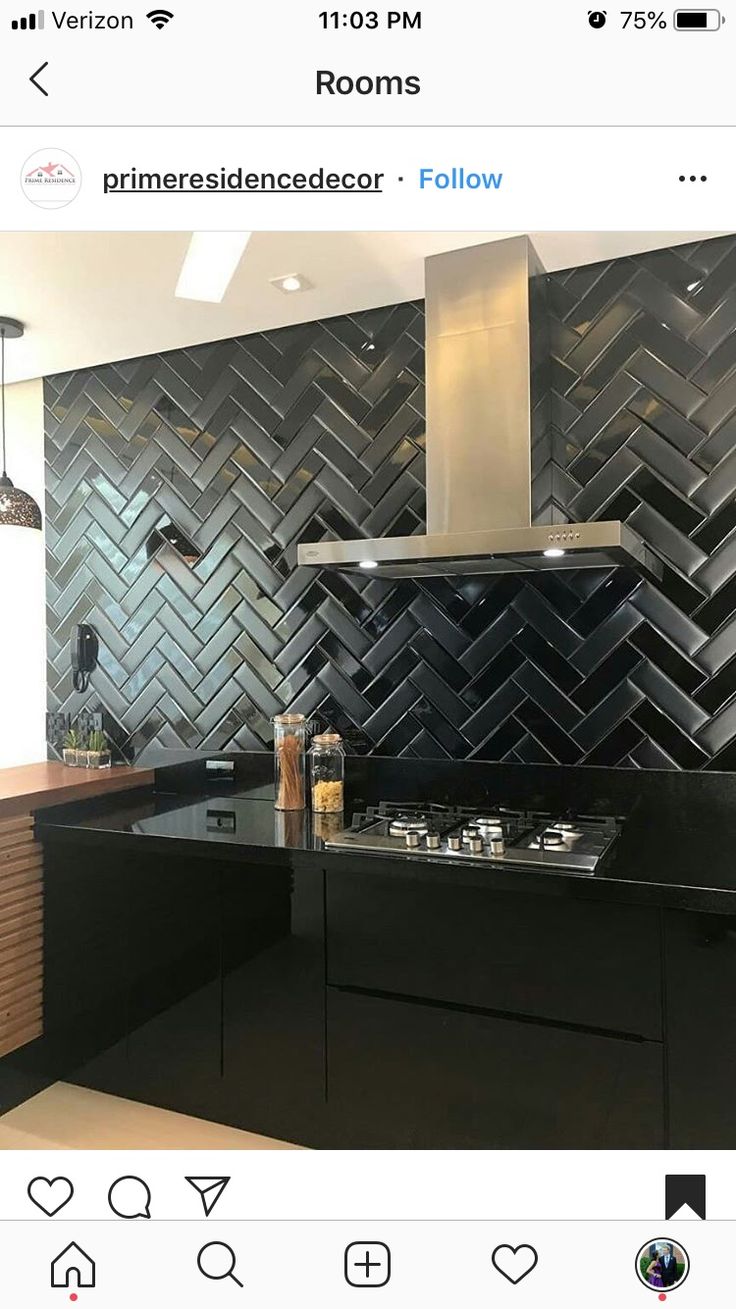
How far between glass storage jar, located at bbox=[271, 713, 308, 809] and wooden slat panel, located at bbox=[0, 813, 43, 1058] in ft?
2.13

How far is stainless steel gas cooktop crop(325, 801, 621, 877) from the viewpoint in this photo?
5.24 ft

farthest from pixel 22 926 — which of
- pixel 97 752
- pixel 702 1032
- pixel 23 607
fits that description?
pixel 702 1032

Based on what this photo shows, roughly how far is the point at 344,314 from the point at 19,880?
1.81m

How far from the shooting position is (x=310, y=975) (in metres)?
1.79

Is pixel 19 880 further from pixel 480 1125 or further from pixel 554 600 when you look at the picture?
pixel 554 600

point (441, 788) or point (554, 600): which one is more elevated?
point (554, 600)
